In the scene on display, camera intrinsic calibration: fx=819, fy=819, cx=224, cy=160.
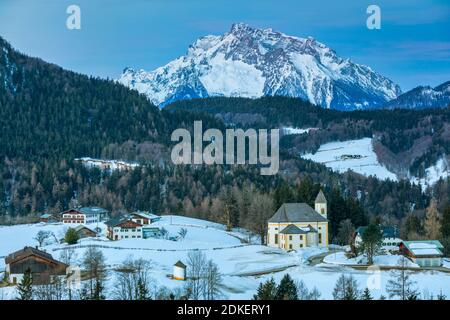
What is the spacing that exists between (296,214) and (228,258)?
19492 millimetres

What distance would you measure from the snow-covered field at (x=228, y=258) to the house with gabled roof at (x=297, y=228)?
3.22 metres

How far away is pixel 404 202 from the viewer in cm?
16925

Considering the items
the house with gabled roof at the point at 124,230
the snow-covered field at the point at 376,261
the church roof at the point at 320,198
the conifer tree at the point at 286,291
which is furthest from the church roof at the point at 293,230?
the conifer tree at the point at 286,291

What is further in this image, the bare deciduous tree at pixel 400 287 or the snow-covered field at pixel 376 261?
the snow-covered field at pixel 376 261

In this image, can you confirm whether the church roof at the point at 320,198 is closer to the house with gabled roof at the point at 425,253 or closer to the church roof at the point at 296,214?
the church roof at the point at 296,214

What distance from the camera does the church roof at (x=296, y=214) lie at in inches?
3383

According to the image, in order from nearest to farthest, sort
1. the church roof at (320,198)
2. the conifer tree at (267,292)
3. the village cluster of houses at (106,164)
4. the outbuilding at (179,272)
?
the conifer tree at (267,292) → the outbuilding at (179,272) → the church roof at (320,198) → the village cluster of houses at (106,164)

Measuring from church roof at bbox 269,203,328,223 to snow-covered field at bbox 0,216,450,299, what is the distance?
4794 millimetres

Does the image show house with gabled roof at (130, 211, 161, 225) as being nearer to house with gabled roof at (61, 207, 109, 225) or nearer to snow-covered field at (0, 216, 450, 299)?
snow-covered field at (0, 216, 450, 299)

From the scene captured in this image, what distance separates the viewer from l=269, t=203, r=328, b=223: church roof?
8594 cm

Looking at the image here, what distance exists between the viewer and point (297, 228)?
8381 centimetres

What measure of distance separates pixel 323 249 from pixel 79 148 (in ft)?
370
